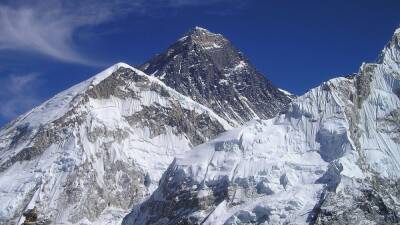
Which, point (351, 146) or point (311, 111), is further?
point (311, 111)

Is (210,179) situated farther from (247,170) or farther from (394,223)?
(394,223)

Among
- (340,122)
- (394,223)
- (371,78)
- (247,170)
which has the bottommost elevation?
(394,223)

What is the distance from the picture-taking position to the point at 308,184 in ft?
513

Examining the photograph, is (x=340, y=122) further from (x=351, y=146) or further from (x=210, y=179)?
(x=210, y=179)

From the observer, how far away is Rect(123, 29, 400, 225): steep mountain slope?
148750 mm

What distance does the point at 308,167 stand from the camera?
163 meters

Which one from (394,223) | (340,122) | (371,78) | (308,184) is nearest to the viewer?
(394,223)

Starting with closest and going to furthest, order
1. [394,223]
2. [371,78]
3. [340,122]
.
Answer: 1. [394,223]
2. [340,122]
3. [371,78]

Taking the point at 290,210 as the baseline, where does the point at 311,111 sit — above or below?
above

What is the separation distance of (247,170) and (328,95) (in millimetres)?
28711

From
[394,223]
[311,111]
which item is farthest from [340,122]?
[394,223]

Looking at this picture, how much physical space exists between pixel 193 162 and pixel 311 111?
1095 inches

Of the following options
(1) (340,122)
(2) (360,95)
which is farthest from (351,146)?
(2) (360,95)

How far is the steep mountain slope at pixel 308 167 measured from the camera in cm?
14875
